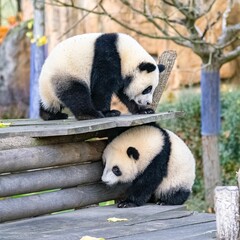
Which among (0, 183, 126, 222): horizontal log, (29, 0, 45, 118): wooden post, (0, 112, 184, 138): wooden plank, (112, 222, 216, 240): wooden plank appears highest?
(29, 0, 45, 118): wooden post

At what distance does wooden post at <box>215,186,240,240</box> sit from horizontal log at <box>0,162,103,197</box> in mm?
1721

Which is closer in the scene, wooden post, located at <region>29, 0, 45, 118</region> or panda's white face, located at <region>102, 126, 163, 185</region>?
panda's white face, located at <region>102, 126, 163, 185</region>

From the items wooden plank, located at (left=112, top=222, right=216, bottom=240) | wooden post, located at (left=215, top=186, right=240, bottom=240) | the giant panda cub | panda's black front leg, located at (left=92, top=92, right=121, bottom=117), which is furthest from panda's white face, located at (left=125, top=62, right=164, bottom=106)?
wooden post, located at (left=215, top=186, right=240, bottom=240)

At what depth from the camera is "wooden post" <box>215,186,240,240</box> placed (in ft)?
14.3

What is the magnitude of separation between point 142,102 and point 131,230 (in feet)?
6.57

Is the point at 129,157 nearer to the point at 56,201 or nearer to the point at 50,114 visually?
the point at 56,201

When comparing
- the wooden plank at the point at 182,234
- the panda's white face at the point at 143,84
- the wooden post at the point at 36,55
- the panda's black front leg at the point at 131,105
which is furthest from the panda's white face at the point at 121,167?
the wooden post at the point at 36,55

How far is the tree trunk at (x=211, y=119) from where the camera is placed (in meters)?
8.95

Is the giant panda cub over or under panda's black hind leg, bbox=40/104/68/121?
under

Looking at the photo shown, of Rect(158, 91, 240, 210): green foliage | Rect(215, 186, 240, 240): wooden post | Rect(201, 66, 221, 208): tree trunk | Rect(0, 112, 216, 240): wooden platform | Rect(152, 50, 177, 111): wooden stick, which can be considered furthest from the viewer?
Rect(158, 91, 240, 210): green foliage

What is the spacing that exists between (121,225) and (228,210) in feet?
3.50

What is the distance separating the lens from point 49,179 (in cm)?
575

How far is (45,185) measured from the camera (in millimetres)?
5711

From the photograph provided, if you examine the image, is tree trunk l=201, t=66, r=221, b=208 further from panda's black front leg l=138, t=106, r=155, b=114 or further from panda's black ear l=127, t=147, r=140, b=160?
panda's black ear l=127, t=147, r=140, b=160
